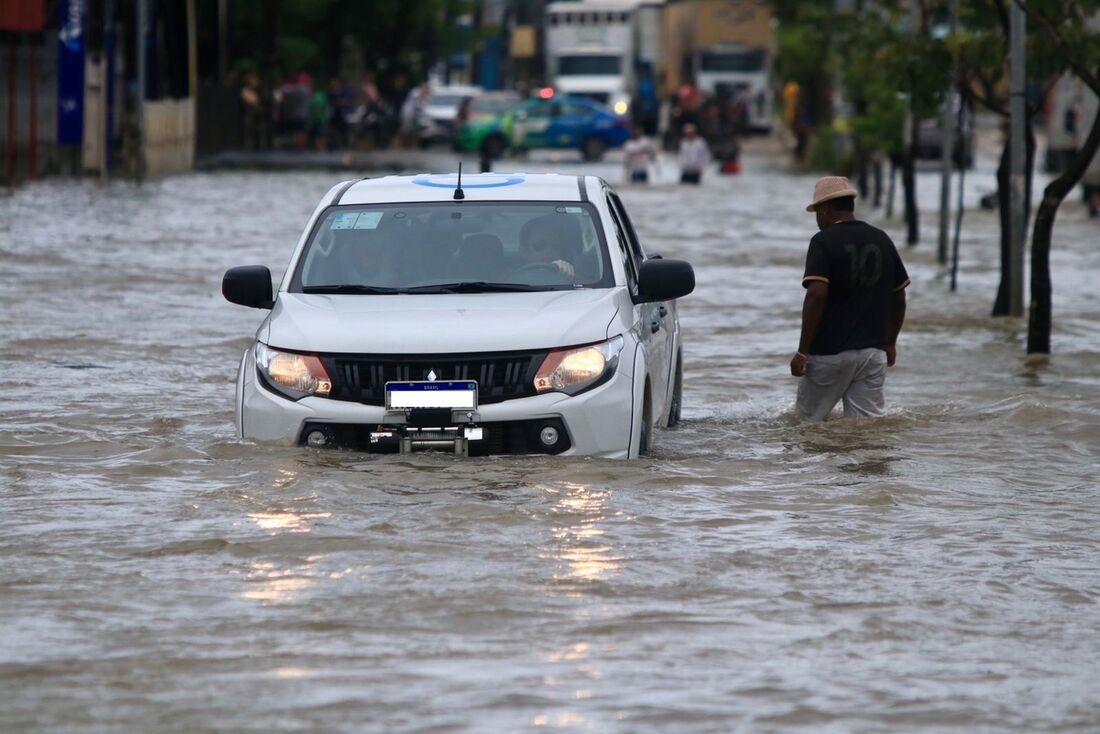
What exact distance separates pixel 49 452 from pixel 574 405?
9.58 ft

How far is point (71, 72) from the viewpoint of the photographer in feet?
114

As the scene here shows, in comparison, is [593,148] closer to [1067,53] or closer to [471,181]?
[1067,53]

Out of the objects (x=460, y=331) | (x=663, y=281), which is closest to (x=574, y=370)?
(x=460, y=331)

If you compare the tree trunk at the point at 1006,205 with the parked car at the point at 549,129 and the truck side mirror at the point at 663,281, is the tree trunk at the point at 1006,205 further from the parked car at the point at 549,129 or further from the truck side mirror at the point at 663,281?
the parked car at the point at 549,129

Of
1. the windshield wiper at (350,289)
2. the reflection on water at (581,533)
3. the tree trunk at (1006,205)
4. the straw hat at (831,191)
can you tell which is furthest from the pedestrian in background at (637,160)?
the reflection on water at (581,533)

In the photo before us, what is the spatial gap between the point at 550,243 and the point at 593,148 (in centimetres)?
4347

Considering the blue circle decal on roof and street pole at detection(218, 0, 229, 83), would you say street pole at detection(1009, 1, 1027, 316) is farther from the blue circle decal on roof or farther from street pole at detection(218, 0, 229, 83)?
street pole at detection(218, 0, 229, 83)

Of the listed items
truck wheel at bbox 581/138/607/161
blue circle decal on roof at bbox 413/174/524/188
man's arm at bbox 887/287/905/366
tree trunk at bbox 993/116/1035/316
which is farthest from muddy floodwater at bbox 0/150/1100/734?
truck wheel at bbox 581/138/607/161

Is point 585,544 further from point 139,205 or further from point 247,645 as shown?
point 139,205

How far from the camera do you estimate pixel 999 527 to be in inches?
Result: 349

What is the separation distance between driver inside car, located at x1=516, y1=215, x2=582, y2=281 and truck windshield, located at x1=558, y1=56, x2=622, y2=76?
63.6 metres

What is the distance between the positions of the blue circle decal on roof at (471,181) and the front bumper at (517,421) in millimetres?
1700

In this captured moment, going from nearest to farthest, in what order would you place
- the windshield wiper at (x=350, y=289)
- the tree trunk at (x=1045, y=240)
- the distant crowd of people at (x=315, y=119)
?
the windshield wiper at (x=350, y=289) < the tree trunk at (x=1045, y=240) < the distant crowd of people at (x=315, y=119)

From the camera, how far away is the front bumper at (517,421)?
30.4ft
